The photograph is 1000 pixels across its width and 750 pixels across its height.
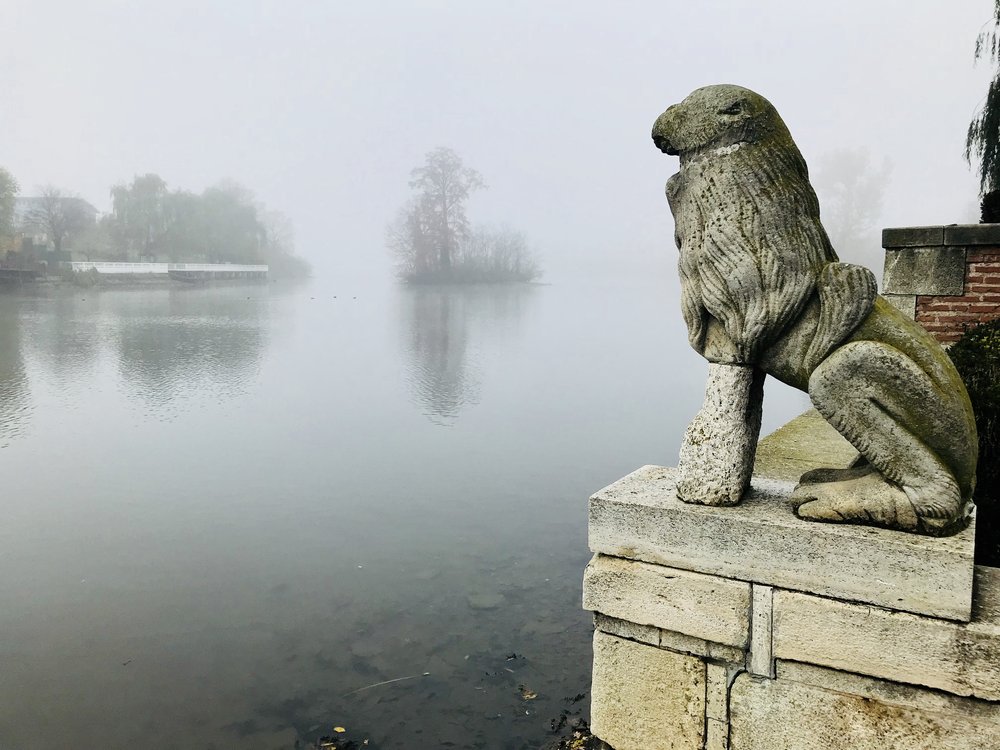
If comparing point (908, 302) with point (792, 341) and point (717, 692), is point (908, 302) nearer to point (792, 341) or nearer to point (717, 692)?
point (792, 341)

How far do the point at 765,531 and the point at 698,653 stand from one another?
583 millimetres

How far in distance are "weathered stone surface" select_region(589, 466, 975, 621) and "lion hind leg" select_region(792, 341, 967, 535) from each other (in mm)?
65

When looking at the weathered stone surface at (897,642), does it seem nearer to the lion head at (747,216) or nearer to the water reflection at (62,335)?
the lion head at (747,216)

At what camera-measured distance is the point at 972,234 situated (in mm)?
7816

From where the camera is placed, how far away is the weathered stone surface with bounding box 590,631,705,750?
117 inches

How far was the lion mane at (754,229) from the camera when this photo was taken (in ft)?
9.00

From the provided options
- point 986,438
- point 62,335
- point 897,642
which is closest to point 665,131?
point 897,642

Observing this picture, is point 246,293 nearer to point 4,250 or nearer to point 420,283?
point 420,283

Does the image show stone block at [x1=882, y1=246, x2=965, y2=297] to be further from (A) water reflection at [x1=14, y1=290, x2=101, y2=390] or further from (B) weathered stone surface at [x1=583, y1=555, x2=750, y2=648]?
(A) water reflection at [x1=14, y1=290, x2=101, y2=390]

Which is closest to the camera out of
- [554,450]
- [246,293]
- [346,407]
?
[554,450]

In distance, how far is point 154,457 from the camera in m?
11.0

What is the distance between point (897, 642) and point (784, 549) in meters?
0.46

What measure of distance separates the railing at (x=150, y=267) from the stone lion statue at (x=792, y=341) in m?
51.8

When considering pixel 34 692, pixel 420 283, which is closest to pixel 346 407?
pixel 34 692
